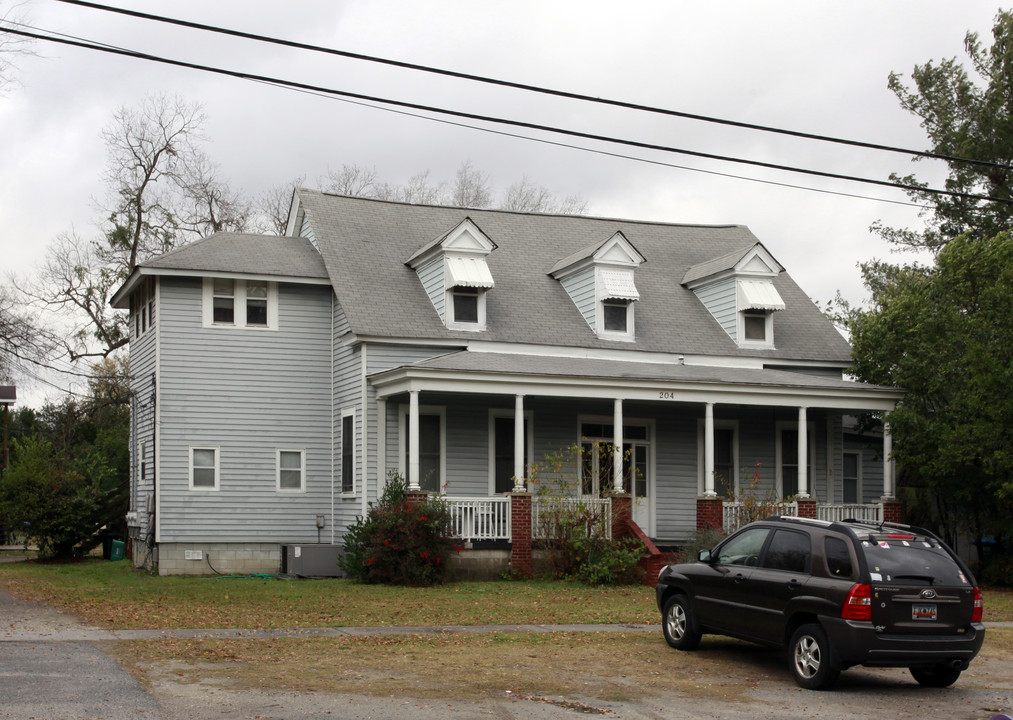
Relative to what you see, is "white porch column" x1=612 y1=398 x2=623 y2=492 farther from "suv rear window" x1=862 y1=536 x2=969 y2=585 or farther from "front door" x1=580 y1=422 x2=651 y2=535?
"suv rear window" x1=862 y1=536 x2=969 y2=585

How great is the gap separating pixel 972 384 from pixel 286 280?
1435 cm

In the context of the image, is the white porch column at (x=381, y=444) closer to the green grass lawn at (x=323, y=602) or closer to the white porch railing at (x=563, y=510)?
the green grass lawn at (x=323, y=602)

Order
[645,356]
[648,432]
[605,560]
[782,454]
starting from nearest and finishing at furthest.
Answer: [605,560], [645,356], [648,432], [782,454]

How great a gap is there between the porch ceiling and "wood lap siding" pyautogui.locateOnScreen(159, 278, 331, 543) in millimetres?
2744

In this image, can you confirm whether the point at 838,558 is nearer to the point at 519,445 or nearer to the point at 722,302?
the point at 519,445

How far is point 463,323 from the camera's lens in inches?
996

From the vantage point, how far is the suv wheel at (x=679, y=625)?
44.1 feet

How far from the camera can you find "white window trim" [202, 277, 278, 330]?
25109 millimetres

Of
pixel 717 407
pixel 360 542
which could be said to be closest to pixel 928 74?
pixel 717 407

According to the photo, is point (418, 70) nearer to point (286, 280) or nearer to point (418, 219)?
point (286, 280)

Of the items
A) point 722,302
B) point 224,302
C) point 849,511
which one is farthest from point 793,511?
point 224,302

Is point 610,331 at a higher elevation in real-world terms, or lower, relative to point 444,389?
higher

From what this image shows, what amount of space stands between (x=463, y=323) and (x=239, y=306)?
4890 millimetres

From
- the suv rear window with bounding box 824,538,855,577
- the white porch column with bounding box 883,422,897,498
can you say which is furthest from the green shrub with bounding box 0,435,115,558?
the suv rear window with bounding box 824,538,855,577
